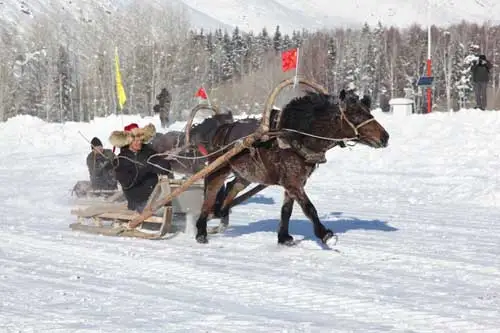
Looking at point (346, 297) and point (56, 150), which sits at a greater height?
point (56, 150)

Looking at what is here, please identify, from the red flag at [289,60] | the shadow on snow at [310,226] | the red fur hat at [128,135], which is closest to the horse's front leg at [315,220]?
the shadow on snow at [310,226]

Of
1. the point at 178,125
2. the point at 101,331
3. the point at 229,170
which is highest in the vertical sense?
the point at 178,125

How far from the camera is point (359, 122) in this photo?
869 cm

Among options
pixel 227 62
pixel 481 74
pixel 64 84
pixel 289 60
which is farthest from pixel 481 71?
pixel 227 62

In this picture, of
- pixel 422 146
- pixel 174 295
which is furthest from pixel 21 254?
pixel 422 146

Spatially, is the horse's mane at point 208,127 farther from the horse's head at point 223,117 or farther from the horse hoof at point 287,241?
the horse hoof at point 287,241

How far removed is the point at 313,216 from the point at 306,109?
1.29 meters

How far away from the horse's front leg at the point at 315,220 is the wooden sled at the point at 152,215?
2.00 m

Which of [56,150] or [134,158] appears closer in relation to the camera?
[134,158]

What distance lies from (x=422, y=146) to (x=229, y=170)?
40.7ft

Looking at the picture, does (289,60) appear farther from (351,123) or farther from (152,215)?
(351,123)

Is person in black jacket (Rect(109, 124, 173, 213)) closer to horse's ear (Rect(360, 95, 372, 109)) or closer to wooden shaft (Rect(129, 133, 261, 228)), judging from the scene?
wooden shaft (Rect(129, 133, 261, 228))

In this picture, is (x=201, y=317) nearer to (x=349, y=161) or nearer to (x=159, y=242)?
(x=159, y=242)

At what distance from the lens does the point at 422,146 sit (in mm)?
21562
